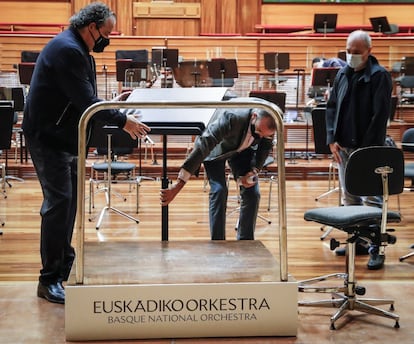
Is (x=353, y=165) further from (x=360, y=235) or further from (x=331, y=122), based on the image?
(x=331, y=122)

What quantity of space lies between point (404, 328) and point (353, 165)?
867 mm

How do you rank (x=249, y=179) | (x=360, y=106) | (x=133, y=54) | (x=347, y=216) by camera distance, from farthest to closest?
(x=133, y=54) → (x=360, y=106) → (x=249, y=179) → (x=347, y=216)

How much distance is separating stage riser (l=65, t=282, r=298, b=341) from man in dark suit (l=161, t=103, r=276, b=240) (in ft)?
3.06

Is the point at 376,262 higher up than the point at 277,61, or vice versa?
the point at 277,61

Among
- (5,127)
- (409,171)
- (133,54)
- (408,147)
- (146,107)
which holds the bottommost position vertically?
(409,171)

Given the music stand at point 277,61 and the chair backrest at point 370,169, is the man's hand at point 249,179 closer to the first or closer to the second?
the chair backrest at point 370,169

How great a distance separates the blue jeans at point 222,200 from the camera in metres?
4.67

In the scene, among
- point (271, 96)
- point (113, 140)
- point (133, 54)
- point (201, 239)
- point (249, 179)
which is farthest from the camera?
point (133, 54)

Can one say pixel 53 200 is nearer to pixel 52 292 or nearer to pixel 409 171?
pixel 52 292

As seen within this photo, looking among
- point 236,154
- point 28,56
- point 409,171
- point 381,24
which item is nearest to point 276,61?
point 381,24

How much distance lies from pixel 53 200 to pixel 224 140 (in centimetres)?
115

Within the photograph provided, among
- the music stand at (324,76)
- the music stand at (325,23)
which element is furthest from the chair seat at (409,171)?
the music stand at (325,23)

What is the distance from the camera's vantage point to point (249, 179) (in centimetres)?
459

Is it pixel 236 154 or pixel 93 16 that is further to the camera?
pixel 236 154
